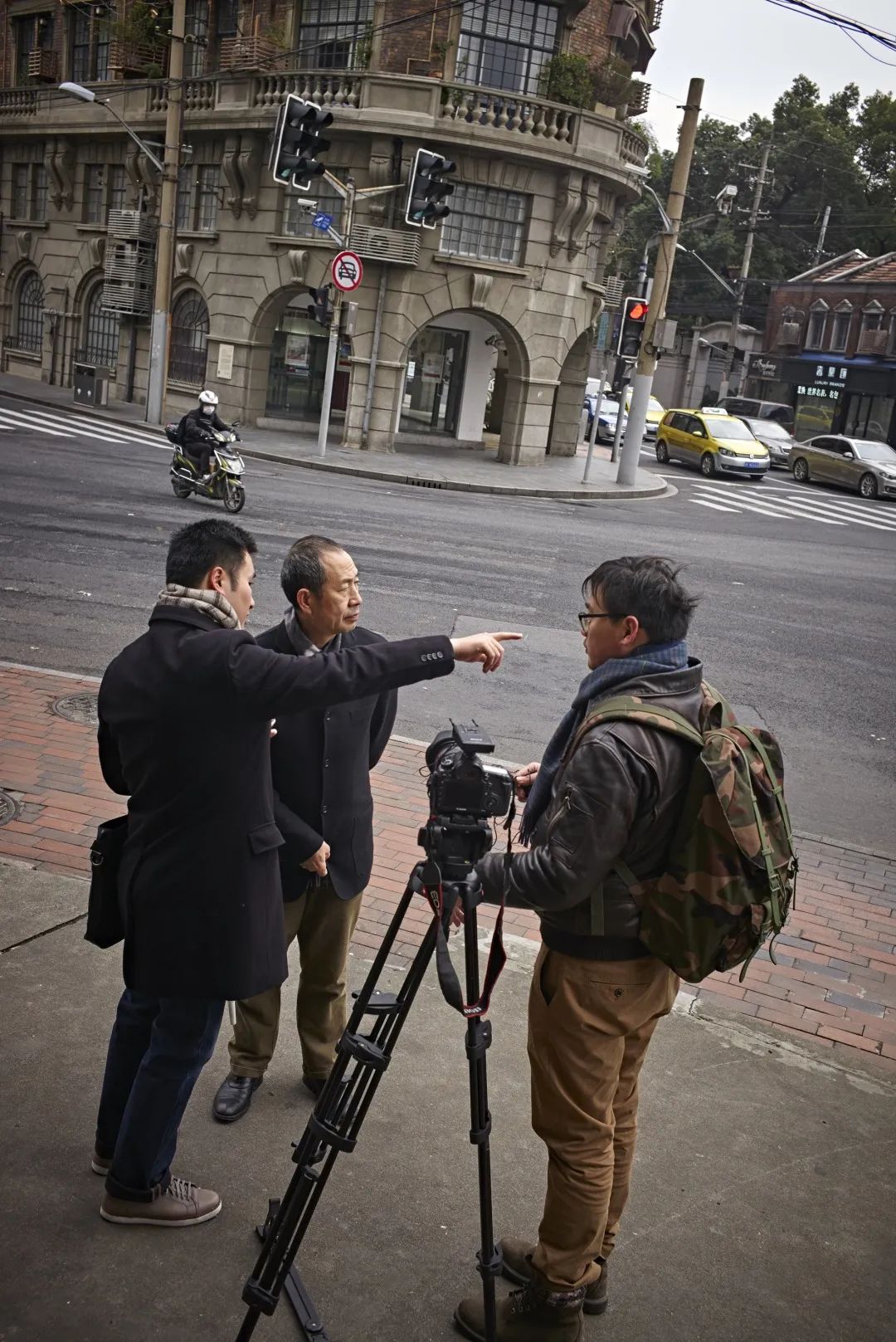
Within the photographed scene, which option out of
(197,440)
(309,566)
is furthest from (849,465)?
(309,566)

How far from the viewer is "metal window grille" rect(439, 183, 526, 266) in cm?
2722

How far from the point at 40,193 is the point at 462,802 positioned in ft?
126

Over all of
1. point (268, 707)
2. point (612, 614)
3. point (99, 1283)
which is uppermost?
point (612, 614)

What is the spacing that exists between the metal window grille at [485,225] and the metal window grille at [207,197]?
6.43 m

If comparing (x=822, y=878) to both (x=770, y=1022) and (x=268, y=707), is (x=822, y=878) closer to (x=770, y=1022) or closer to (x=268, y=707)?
(x=770, y=1022)

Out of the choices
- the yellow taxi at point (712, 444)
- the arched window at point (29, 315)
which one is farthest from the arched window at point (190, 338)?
the yellow taxi at point (712, 444)

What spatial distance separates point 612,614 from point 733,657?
8.92 meters

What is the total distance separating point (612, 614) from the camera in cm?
311

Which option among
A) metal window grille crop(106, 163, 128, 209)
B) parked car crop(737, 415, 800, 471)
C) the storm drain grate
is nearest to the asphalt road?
the storm drain grate

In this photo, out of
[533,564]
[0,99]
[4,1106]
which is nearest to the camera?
[4,1106]

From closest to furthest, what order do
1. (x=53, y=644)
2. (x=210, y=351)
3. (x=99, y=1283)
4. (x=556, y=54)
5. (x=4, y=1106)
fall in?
(x=99, y=1283) < (x=4, y=1106) < (x=53, y=644) < (x=556, y=54) < (x=210, y=351)

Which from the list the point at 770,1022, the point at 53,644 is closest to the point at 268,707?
the point at 770,1022

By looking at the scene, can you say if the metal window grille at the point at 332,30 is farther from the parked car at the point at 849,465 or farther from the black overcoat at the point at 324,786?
the black overcoat at the point at 324,786

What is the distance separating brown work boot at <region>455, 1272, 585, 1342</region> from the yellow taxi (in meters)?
31.3
